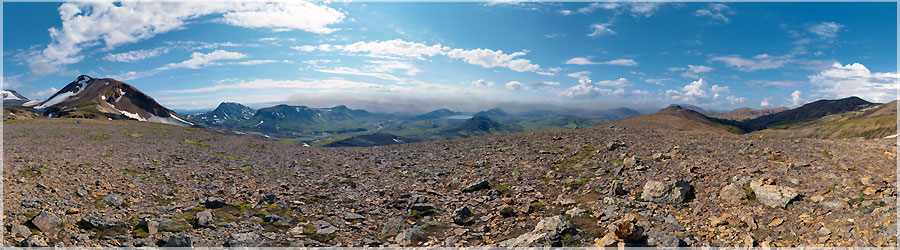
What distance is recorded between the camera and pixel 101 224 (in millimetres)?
11430

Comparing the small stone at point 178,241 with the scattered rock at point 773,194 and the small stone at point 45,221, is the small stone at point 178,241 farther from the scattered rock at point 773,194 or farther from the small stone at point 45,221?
the scattered rock at point 773,194

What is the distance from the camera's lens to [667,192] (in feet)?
44.5

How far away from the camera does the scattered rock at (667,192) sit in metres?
13.3

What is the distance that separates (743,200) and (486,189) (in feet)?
34.8

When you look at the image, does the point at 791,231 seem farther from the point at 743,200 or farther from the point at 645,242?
A: the point at 645,242

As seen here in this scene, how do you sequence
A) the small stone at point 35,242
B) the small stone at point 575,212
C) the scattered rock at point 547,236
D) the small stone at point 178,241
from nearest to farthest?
1. the small stone at point 35,242
2. the scattered rock at point 547,236
3. the small stone at point 178,241
4. the small stone at point 575,212

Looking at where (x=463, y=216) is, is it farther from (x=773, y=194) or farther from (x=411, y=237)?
(x=773, y=194)

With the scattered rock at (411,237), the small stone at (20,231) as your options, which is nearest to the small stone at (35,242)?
the small stone at (20,231)

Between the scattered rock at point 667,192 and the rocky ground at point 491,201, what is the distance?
0.05m

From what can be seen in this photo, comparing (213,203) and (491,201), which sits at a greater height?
(213,203)

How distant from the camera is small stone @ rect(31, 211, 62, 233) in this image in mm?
10422

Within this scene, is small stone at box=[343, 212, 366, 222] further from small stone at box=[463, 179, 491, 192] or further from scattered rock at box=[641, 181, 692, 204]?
scattered rock at box=[641, 181, 692, 204]

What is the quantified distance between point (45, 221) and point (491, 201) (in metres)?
15.4

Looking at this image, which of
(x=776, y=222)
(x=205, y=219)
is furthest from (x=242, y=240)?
(x=776, y=222)
